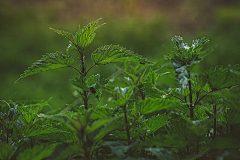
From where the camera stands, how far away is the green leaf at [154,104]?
20.0 inches

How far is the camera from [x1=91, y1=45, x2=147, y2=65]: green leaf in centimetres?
61

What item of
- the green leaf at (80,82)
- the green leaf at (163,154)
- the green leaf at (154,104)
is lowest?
the green leaf at (163,154)

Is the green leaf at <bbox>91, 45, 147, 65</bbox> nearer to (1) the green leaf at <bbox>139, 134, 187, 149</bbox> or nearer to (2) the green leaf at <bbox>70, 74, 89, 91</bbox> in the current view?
(2) the green leaf at <bbox>70, 74, 89, 91</bbox>

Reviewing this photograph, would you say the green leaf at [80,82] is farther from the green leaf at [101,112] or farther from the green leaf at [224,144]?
the green leaf at [224,144]

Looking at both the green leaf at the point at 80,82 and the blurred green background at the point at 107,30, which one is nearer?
the green leaf at the point at 80,82

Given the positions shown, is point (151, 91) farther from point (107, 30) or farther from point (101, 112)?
point (107, 30)

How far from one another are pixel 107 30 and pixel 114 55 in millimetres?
2462

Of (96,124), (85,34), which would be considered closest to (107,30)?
(85,34)

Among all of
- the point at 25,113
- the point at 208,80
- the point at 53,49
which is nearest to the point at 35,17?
the point at 53,49

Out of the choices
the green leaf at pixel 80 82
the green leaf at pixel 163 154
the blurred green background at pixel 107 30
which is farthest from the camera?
the blurred green background at pixel 107 30

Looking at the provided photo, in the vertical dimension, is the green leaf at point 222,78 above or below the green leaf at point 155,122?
above

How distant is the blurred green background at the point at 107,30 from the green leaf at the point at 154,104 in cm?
142

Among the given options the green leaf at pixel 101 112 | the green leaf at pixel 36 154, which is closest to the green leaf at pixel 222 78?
the green leaf at pixel 101 112

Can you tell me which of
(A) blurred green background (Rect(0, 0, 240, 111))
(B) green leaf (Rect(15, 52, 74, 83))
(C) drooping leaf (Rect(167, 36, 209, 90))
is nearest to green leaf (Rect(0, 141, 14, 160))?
(B) green leaf (Rect(15, 52, 74, 83))
